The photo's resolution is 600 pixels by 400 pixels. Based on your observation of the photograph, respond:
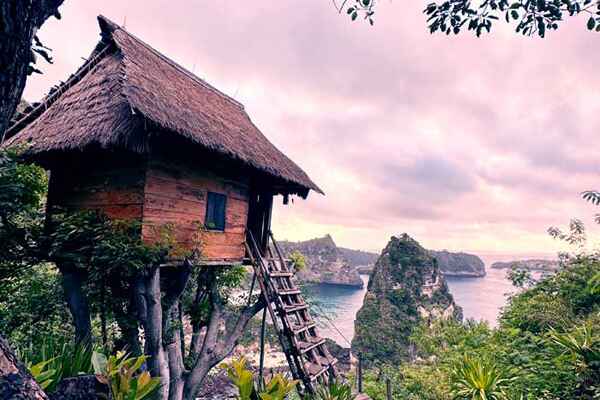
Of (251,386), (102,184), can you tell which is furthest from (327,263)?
(251,386)

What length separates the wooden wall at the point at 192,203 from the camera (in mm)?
5945

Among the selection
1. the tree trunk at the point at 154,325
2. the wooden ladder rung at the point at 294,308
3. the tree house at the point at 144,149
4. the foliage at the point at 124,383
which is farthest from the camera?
the wooden ladder rung at the point at 294,308

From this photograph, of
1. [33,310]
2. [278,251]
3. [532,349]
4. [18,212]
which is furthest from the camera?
[278,251]

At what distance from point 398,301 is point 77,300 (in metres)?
36.0

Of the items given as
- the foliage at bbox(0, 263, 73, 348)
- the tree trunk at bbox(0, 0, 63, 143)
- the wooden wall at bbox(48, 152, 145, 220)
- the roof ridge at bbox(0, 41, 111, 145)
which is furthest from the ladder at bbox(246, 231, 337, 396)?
the tree trunk at bbox(0, 0, 63, 143)

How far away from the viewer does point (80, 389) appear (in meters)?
3.22

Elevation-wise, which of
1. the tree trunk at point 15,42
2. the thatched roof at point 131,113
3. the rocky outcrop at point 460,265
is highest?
the thatched roof at point 131,113

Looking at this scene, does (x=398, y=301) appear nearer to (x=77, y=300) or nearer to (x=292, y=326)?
(x=292, y=326)

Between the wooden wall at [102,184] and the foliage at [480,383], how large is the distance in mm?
6169

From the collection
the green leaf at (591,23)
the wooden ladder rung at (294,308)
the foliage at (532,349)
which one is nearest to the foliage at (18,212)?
the wooden ladder rung at (294,308)

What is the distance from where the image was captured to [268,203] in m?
9.73

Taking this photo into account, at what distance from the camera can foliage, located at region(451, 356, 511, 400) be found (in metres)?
6.10

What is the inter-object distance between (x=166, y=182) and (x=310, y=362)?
481 centimetres

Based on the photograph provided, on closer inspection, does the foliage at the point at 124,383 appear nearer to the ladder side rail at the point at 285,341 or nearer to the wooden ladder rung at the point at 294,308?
the ladder side rail at the point at 285,341
